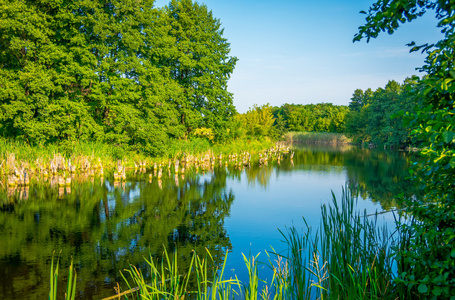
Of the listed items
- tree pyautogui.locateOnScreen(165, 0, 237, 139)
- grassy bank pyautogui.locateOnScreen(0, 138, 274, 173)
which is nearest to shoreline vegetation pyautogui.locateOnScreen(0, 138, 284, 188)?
grassy bank pyautogui.locateOnScreen(0, 138, 274, 173)

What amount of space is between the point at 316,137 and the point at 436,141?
75.2 meters

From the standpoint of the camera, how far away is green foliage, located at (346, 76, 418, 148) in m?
41.7

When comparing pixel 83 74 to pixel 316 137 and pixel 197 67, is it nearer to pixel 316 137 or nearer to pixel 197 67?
pixel 197 67

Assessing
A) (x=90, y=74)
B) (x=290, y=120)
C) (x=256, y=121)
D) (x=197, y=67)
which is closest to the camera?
(x=90, y=74)

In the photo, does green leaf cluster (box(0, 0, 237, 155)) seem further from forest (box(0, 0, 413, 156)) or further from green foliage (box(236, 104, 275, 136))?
green foliage (box(236, 104, 275, 136))

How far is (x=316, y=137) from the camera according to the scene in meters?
75.2

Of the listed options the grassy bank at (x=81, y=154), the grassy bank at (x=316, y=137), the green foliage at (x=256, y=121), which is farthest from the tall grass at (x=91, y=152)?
the grassy bank at (x=316, y=137)

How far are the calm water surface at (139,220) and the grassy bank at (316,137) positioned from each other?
57.3m

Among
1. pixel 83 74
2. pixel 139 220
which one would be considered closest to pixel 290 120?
pixel 83 74

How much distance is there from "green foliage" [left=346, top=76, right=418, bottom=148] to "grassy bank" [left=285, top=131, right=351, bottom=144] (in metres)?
2.88

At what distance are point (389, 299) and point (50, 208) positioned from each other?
11.0m

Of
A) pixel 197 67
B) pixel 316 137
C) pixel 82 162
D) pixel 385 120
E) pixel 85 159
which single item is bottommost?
pixel 82 162

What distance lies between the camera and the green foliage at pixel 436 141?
2.55 meters

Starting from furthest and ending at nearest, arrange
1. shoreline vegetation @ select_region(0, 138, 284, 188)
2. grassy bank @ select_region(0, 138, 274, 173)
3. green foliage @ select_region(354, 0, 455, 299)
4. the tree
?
1. the tree
2. grassy bank @ select_region(0, 138, 274, 173)
3. shoreline vegetation @ select_region(0, 138, 284, 188)
4. green foliage @ select_region(354, 0, 455, 299)
